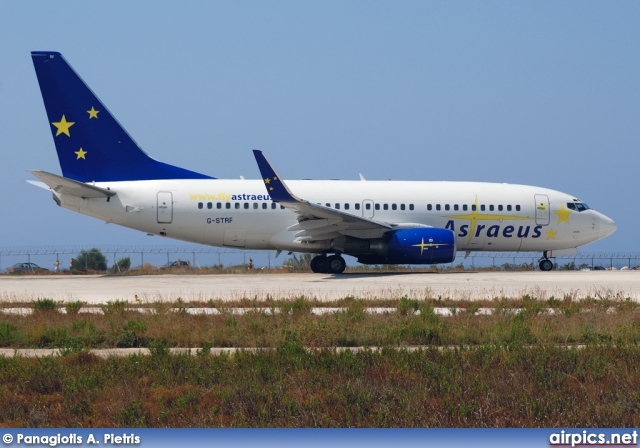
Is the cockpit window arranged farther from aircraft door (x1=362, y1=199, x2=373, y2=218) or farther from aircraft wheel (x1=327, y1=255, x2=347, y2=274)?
aircraft wheel (x1=327, y1=255, x2=347, y2=274)

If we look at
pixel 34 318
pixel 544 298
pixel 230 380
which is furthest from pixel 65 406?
pixel 544 298

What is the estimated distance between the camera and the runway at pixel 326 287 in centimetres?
2111

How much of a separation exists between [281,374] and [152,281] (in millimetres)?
17604

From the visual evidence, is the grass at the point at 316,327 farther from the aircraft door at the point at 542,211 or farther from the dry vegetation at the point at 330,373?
the aircraft door at the point at 542,211

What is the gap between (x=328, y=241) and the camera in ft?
96.8

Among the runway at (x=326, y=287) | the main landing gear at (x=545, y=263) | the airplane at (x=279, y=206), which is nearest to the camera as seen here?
the runway at (x=326, y=287)

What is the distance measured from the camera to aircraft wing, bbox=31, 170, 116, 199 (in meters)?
27.4

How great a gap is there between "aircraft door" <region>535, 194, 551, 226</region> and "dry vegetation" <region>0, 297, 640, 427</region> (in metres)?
16.3

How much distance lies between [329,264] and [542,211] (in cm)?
832

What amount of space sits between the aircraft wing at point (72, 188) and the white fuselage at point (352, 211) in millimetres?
267

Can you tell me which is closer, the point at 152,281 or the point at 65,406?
the point at 65,406

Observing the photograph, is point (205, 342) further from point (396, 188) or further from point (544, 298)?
point (396, 188)

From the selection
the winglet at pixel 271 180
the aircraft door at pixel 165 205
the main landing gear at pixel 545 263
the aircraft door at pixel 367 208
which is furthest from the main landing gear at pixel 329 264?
the main landing gear at pixel 545 263

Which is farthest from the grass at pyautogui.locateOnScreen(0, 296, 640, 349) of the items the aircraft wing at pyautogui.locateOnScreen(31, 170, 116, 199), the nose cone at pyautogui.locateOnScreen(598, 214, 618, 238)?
the nose cone at pyautogui.locateOnScreen(598, 214, 618, 238)
